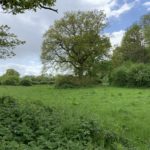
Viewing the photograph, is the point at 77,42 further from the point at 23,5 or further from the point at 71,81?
the point at 23,5

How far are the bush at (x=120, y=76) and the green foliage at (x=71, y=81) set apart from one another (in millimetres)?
4189

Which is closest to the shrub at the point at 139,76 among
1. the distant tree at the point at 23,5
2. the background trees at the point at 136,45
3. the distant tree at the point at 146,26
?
the background trees at the point at 136,45

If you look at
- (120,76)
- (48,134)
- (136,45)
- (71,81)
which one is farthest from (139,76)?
(48,134)

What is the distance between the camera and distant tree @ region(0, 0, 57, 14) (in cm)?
1719

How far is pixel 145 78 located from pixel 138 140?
38.6m

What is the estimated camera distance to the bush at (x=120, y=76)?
52803 millimetres

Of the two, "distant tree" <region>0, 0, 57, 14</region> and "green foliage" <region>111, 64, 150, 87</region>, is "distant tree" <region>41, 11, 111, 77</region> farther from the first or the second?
"distant tree" <region>0, 0, 57, 14</region>

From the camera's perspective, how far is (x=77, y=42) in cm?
5591

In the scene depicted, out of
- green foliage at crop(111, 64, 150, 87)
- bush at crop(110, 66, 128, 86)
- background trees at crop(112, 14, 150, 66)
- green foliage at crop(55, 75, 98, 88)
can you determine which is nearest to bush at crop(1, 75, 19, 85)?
green foliage at crop(55, 75, 98, 88)

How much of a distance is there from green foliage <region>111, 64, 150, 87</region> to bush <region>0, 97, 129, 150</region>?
38.9 m

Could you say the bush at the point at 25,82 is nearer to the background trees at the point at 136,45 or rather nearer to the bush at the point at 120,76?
the bush at the point at 120,76

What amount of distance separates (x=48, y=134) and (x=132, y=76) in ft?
139

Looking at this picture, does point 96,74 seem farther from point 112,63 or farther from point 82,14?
point 82,14

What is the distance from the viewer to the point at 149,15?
8562 centimetres
